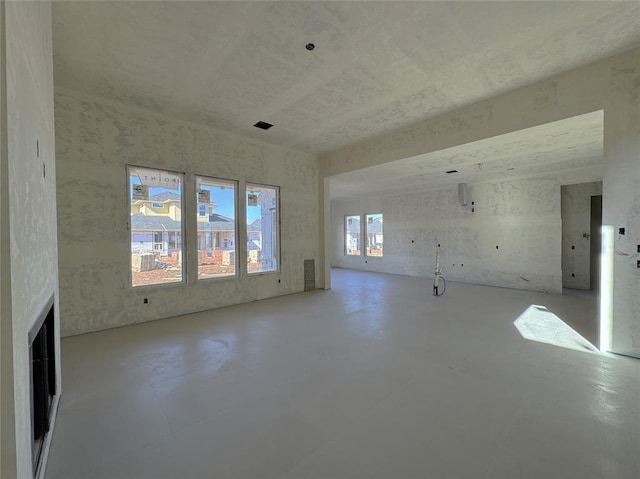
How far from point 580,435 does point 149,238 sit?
5607mm

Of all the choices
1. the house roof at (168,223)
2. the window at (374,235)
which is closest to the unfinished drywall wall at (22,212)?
the house roof at (168,223)

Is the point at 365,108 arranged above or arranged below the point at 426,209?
above

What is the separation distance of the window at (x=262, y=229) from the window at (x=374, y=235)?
545 cm

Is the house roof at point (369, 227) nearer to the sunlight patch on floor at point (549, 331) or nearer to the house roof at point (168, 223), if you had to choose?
the sunlight patch on floor at point (549, 331)

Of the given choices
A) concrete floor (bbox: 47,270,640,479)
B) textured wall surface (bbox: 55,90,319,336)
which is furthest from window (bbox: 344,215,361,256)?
concrete floor (bbox: 47,270,640,479)

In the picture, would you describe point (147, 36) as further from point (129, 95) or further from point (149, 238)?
point (149, 238)

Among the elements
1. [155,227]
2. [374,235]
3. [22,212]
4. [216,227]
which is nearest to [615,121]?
[22,212]

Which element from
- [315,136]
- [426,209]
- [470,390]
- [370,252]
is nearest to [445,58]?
[315,136]

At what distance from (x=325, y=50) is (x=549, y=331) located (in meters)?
4.84

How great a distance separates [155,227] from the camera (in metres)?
4.68

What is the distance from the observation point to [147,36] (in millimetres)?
2764

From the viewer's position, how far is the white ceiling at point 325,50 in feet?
8.10

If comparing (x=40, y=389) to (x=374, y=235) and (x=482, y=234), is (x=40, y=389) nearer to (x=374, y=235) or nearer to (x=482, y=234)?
(x=482, y=234)

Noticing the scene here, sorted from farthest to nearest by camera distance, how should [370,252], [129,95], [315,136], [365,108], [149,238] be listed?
[370,252]
[315,136]
[149,238]
[365,108]
[129,95]
